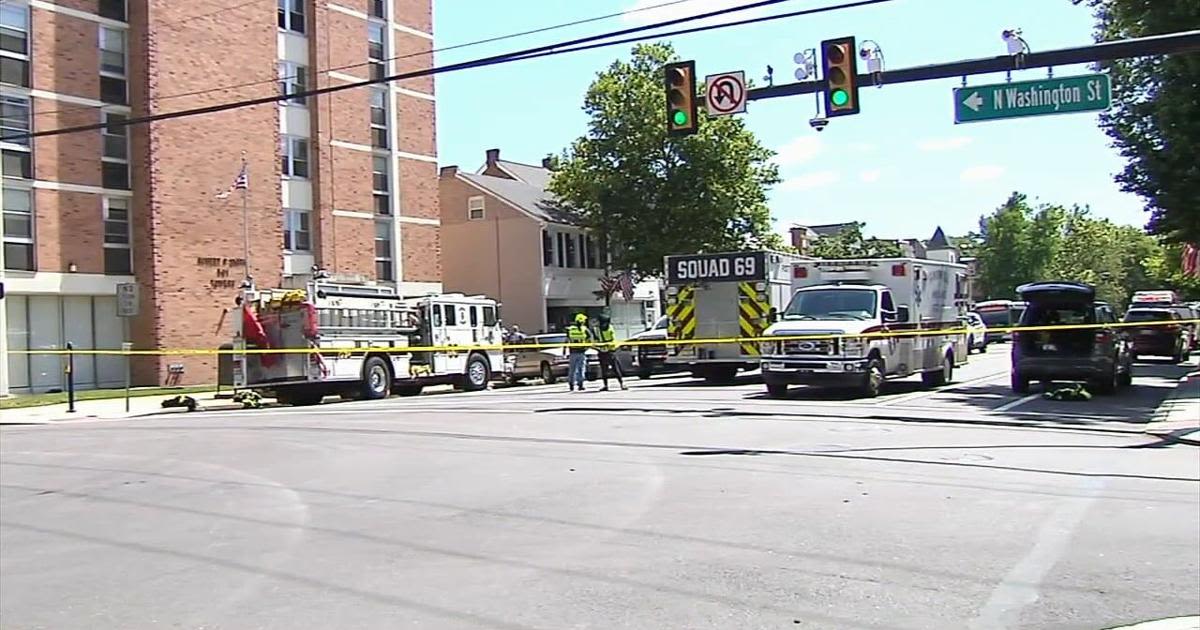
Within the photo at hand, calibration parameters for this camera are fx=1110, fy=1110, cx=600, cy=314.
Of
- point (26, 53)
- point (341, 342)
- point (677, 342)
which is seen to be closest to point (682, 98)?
point (677, 342)

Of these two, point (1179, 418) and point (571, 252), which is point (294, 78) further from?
point (1179, 418)

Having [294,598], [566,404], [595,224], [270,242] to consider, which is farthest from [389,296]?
[595,224]

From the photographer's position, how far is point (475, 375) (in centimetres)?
3002

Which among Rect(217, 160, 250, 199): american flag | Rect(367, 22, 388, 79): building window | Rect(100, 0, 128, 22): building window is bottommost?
Rect(217, 160, 250, 199): american flag

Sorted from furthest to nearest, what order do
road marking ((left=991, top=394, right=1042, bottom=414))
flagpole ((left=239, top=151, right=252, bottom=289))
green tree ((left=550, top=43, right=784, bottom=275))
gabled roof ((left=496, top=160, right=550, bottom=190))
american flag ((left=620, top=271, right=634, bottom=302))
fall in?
gabled roof ((left=496, top=160, right=550, bottom=190)) < green tree ((left=550, top=43, right=784, bottom=275)) < american flag ((left=620, top=271, right=634, bottom=302)) < flagpole ((left=239, top=151, right=252, bottom=289)) < road marking ((left=991, top=394, right=1042, bottom=414))

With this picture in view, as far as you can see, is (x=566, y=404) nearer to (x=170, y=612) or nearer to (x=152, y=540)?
(x=152, y=540)

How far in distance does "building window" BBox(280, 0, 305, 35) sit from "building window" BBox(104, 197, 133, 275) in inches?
374

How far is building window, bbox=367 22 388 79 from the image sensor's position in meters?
42.6

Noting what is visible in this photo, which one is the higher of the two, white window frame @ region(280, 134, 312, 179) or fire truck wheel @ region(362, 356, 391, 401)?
white window frame @ region(280, 134, 312, 179)

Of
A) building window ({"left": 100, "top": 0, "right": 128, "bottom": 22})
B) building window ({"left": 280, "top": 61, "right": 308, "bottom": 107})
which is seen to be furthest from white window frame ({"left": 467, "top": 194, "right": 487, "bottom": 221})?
building window ({"left": 100, "top": 0, "right": 128, "bottom": 22})

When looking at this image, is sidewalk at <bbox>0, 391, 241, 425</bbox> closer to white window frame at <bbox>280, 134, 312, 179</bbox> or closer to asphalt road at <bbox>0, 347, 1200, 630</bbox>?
asphalt road at <bbox>0, 347, 1200, 630</bbox>

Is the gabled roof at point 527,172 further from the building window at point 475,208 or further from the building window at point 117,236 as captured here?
the building window at point 117,236

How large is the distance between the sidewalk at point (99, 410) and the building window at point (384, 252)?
14.2 m

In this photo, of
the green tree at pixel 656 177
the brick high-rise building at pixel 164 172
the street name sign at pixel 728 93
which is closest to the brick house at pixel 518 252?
the green tree at pixel 656 177
